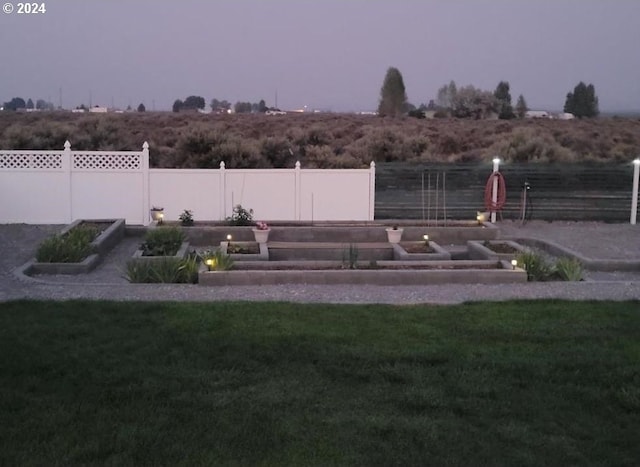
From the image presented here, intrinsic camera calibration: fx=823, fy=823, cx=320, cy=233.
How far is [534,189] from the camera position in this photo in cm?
1866

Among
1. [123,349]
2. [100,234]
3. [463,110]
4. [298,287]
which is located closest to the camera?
[123,349]

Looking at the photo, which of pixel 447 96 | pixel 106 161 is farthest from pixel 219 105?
pixel 106 161

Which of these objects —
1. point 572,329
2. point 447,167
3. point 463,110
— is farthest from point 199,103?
point 572,329

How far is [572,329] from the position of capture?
7.97 meters

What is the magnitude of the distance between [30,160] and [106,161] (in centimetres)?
154

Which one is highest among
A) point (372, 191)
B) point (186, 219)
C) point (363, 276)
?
point (372, 191)

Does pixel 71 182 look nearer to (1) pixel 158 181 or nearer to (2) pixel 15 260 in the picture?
(1) pixel 158 181

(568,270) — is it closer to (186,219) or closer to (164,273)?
(164,273)

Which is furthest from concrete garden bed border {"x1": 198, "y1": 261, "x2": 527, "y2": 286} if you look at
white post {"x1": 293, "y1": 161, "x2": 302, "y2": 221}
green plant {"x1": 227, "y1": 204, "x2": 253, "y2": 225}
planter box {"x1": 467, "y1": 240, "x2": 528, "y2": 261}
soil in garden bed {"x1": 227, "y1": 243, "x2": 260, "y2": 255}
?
white post {"x1": 293, "y1": 161, "x2": 302, "y2": 221}

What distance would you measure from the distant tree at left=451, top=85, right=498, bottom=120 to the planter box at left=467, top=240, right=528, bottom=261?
42037 mm

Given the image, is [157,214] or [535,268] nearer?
[535,268]

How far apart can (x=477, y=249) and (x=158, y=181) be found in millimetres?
7144

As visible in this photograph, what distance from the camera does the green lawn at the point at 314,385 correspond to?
15.8 ft

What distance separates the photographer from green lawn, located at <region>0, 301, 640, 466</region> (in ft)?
15.8
